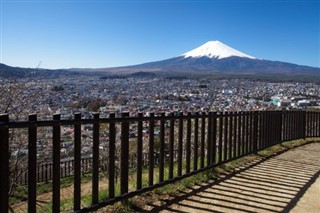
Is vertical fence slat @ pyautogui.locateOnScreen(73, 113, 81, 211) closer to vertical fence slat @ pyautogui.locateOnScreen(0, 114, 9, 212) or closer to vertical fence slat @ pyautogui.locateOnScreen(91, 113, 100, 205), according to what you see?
vertical fence slat @ pyautogui.locateOnScreen(91, 113, 100, 205)

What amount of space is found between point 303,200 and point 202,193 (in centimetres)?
148

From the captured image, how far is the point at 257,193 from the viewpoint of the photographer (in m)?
6.03

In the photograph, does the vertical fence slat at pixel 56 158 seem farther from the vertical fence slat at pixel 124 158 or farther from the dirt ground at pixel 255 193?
the vertical fence slat at pixel 124 158

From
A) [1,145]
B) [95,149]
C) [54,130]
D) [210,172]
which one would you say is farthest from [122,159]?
[210,172]

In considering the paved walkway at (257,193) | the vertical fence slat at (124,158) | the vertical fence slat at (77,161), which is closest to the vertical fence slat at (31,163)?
the vertical fence slat at (77,161)

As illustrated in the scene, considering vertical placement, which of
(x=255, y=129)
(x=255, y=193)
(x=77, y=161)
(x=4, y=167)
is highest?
(x=4, y=167)

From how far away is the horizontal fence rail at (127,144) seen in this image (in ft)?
12.3

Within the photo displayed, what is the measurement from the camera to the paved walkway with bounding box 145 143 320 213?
5230mm

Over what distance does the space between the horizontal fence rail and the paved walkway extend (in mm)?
444

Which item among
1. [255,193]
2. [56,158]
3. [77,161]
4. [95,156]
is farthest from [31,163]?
[255,193]

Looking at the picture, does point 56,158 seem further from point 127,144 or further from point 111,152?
point 127,144

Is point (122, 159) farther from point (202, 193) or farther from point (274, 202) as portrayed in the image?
point (274, 202)

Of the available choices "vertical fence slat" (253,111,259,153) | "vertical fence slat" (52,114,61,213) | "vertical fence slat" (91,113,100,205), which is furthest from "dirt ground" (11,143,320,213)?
"vertical fence slat" (253,111,259,153)

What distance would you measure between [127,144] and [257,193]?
2283 mm
